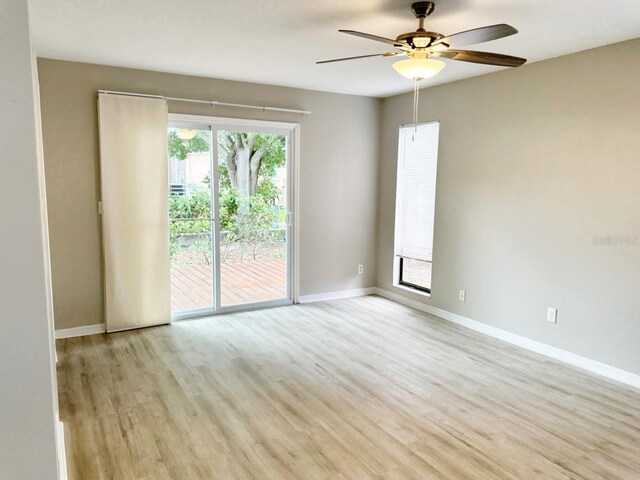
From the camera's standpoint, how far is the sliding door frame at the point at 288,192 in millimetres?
4719

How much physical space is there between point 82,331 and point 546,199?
4451 mm

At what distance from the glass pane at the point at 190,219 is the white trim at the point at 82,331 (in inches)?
28.2

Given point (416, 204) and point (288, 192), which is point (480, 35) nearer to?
point (416, 204)

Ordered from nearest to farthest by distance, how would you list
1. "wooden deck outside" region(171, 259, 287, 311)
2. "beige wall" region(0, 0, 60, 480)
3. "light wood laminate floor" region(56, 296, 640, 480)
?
"beige wall" region(0, 0, 60, 480) < "light wood laminate floor" region(56, 296, 640, 480) < "wooden deck outside" region(171, 259, 287, 311)

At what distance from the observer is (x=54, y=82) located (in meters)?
3.94

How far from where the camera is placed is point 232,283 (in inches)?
201

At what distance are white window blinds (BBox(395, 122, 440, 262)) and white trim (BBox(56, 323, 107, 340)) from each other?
3478 mm

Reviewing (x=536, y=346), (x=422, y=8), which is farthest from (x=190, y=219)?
(x=536, y=346)

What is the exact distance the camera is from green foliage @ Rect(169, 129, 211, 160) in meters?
4.58

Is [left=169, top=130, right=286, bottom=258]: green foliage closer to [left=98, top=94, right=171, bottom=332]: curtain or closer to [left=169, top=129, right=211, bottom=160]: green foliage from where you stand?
[left=169, top=129, right=211, bottom=160]: green foliage

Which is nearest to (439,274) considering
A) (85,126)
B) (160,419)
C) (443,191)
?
(443,191)

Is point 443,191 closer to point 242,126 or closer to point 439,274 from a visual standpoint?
point 439,274

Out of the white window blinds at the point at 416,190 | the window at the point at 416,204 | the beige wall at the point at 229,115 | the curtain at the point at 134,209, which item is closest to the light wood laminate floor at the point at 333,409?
the curtain at the point at 134,209

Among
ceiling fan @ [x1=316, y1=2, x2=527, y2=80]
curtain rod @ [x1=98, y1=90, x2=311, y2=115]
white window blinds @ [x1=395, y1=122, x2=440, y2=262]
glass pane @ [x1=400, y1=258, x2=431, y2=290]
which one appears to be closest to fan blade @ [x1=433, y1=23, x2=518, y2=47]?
ceiling fan @ [x1=316, y1=2, x2=527, y2=80]
